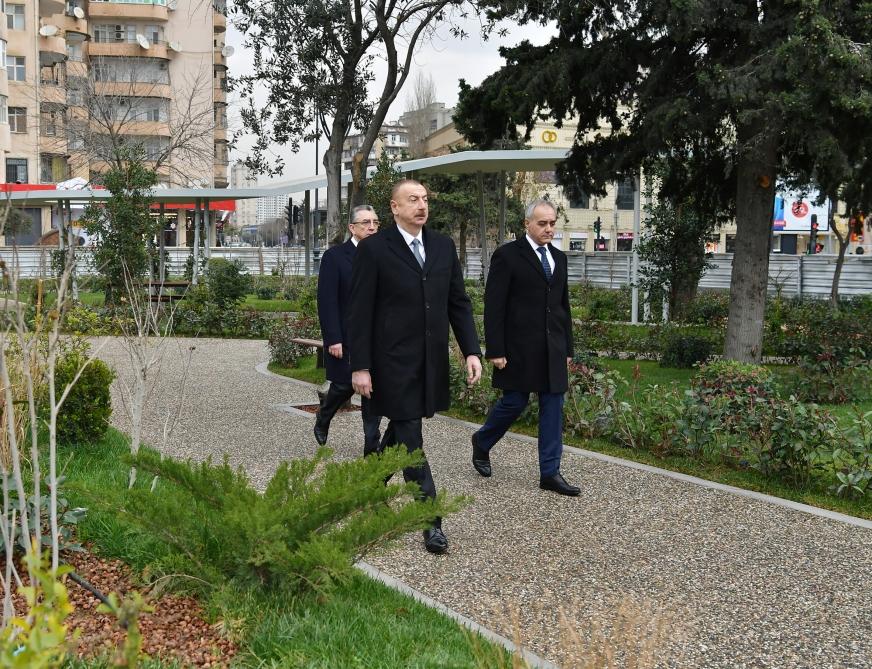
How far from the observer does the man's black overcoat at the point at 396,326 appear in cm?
510

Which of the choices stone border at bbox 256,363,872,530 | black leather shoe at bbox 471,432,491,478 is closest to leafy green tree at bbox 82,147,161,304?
stone border at bbox 256,363,872,530

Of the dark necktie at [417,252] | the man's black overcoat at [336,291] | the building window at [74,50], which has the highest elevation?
the building window at [74,50]

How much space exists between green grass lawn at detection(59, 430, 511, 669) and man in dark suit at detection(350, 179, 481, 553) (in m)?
1.03

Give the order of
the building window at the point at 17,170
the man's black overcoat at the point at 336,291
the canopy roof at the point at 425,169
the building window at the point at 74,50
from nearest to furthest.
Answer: the man's black overcoat at the point at 336,291, the canopy roof at the point at 425,169, the building window at the point at 17,170, the building window at the point at 74,50

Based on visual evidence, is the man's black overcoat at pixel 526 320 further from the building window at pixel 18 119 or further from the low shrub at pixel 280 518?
Answer: the building window at pixel 18 119

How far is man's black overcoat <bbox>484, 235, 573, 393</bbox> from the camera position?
20.6ft

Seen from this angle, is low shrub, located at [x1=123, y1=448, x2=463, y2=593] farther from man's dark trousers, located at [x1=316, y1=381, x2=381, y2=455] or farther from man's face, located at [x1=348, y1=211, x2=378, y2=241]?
man's face, located at [x1=348, y1=211, x2=378, y2=241]

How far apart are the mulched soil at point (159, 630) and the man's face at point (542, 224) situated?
3.32 meters

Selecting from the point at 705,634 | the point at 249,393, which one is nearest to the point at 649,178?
the point at 249,393

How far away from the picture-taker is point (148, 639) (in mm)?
3473

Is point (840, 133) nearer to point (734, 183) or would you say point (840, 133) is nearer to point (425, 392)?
point (734, 183)

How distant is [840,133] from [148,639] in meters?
8.49

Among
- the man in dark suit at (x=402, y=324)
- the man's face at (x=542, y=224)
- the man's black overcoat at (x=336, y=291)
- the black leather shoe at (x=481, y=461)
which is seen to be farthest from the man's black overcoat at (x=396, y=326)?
the man's black overcoat at (x=336, y=291)

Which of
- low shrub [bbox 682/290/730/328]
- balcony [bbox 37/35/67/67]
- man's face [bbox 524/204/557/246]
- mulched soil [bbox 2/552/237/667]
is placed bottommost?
mulched soil [bbox 2/552/237/667]
